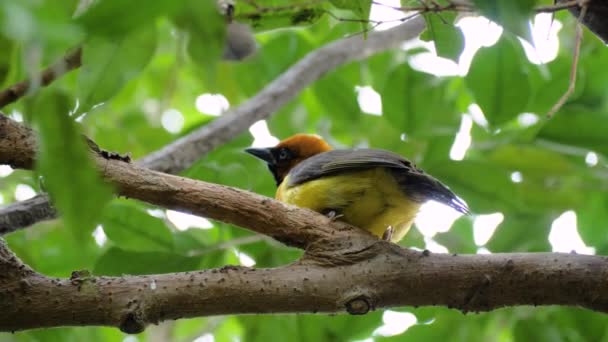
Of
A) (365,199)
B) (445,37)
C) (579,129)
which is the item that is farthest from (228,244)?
(579,129)

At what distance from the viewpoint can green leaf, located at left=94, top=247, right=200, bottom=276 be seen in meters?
2.80

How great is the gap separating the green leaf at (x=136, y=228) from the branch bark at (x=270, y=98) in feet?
1.06

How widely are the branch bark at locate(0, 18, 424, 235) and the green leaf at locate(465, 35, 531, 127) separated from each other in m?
0.60

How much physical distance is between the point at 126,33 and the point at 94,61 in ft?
2.12

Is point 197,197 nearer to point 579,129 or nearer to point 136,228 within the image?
point 136,228

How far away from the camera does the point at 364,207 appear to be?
3412 mm

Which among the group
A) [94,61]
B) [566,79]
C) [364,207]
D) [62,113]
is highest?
→ [566,79]

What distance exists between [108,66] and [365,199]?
185cm

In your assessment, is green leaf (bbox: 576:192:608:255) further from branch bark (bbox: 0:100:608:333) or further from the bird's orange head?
the bird's orange head

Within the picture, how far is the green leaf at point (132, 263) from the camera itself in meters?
2.80

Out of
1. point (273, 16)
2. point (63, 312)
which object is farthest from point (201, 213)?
point (273, 16)

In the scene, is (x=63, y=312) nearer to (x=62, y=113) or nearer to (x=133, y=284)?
(x=133, y=284)

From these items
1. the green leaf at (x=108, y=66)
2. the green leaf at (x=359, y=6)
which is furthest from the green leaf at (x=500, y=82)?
the green leaf at (x=108, y=66)

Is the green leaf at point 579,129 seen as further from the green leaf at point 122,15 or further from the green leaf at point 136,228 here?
the green leaf at point 122,15
